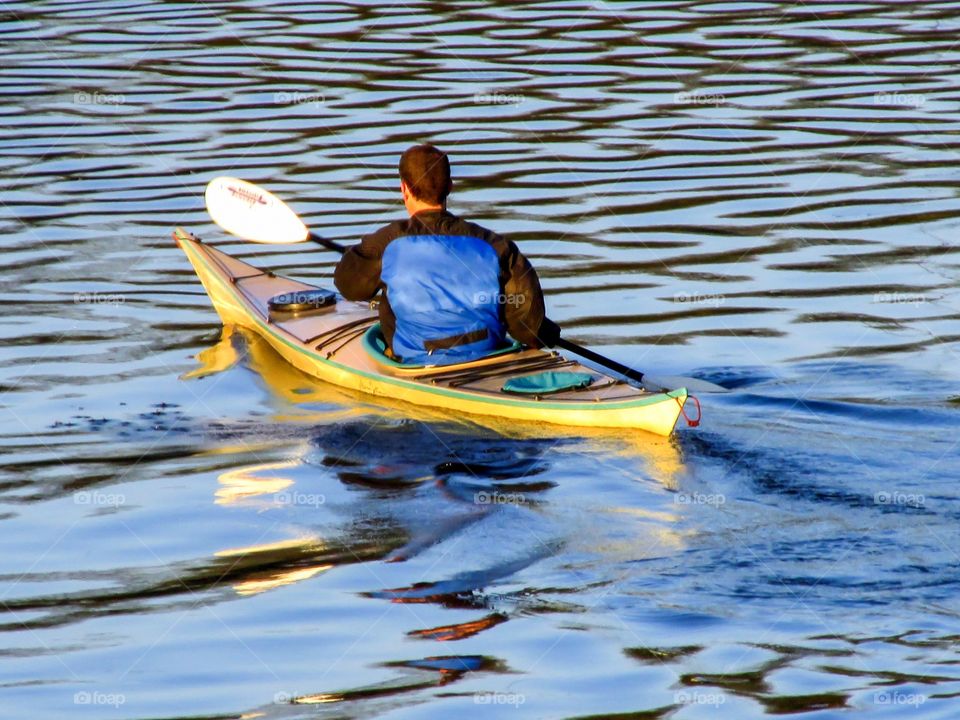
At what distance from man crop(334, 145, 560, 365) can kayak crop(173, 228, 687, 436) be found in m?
0.14

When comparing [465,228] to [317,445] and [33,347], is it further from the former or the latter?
[33,347]

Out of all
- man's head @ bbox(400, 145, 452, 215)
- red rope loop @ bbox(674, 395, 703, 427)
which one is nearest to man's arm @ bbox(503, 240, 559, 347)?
man's head @ bbox(400, 145, 452, 215)

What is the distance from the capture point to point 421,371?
776 cm

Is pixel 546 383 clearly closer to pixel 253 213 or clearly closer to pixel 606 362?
pixel 606 362

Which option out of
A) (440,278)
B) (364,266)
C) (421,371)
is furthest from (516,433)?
(364,266)

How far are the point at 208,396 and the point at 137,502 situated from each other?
1.67 meters

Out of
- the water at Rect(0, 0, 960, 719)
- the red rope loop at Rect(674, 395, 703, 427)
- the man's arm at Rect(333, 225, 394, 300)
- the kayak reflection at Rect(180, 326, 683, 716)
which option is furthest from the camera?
the man's arm at Rect(333, 225, 394, 300)

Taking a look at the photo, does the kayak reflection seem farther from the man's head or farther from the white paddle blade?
the white paddle blade

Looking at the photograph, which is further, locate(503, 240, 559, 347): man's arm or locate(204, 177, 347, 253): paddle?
locate(204, 177, 347, 253): paddle

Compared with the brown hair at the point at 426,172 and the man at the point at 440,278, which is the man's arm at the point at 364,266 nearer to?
the man at the point at 440,278

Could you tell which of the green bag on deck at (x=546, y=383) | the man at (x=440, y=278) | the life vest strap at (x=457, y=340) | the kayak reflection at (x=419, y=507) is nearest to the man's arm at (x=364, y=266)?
the man at (x=440, y=278)

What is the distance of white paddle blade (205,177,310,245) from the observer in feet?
30.5

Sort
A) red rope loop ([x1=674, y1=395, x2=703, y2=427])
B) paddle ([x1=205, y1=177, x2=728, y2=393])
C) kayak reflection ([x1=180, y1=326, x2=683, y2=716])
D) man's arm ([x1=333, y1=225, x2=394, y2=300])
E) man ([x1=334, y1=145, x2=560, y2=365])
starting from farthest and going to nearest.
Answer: paddle ([x1=205, y1=177, x2=728, y2=393]) → man's arm ([x1=333, y1=225, x2=394, y2=300]) → man ([x1=334, y1=145, x2=560, y2=365]) → red rope loop ([x1=674, y1=395, x2=703, y2=427]) → kayak reflection ([x1=180, y1=326, x2=683, y2=716])

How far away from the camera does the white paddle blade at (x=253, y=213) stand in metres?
9.29
